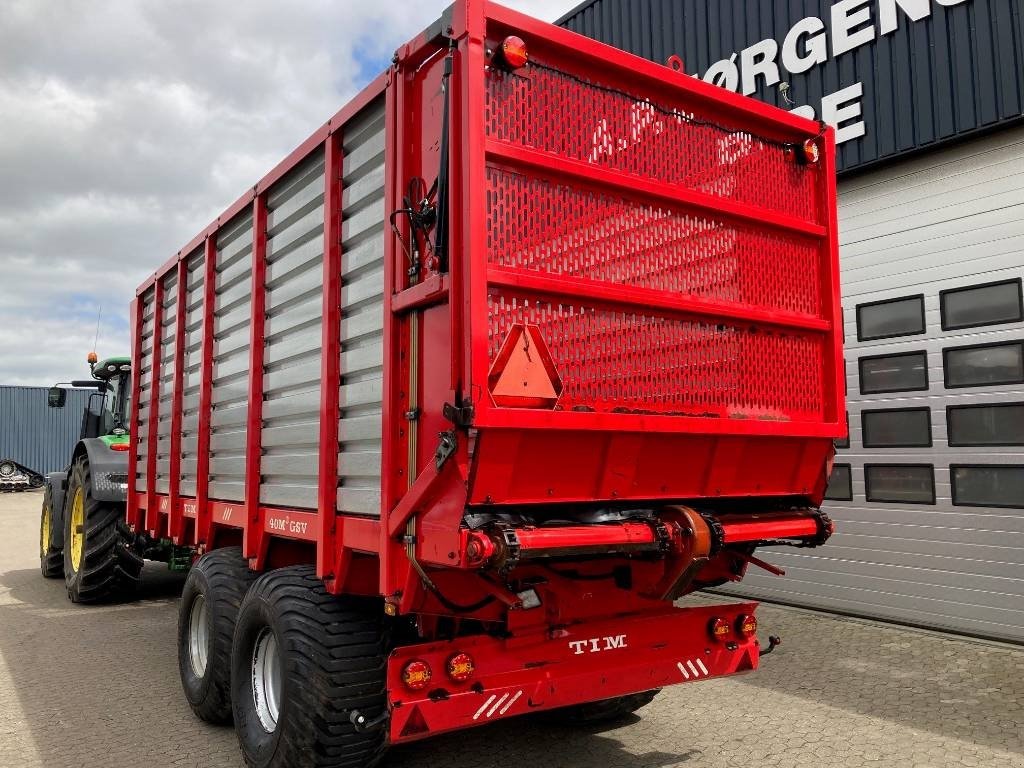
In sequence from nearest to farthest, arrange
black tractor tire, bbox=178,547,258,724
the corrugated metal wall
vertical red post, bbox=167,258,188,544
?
black tractor tire, bbox=178,547,258,724 < vertical red post, bbox=167,258,188,544 < the corrugated metal wall

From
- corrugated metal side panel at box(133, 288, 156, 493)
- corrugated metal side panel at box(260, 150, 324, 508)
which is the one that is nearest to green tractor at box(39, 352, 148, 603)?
corrugated metal side panel at box(133, 288, 156, 493)

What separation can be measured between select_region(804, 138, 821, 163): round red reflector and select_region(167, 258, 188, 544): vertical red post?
4190 mm

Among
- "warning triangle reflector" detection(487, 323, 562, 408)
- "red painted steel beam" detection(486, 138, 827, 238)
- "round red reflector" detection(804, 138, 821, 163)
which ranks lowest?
"warning triangle reflector" detection(487, 323, 562, 408)

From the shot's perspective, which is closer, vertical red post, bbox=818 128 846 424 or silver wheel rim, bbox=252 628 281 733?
silver wheel rim, bbox=252 628 281 733

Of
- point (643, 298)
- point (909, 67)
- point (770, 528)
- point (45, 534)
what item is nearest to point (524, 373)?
point (643, 298)

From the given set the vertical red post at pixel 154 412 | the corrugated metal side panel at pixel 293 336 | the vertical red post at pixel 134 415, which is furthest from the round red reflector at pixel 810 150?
the vertical red post at pixel 134 415

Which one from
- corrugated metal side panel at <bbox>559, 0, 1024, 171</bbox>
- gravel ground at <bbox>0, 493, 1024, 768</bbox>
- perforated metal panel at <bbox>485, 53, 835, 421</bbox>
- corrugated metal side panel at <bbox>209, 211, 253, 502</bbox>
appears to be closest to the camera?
perforated metal panel at <bbox>485, 53, 835, 421</bbox>

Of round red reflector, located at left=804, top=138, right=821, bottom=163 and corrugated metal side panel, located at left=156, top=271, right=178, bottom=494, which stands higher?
round red reflector, located at left=804, top=138, right=821, bottom=163

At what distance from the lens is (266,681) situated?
3896mm

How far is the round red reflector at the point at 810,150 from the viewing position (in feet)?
13.4

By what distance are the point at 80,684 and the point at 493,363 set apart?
14.3ft

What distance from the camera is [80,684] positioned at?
548 centimetres

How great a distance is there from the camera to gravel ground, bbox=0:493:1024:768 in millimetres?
4180

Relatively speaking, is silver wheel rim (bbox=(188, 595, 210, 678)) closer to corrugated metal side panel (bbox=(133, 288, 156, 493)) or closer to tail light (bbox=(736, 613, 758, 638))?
corrugated metal side panel (bbox=(133, 288, 156, 493))
